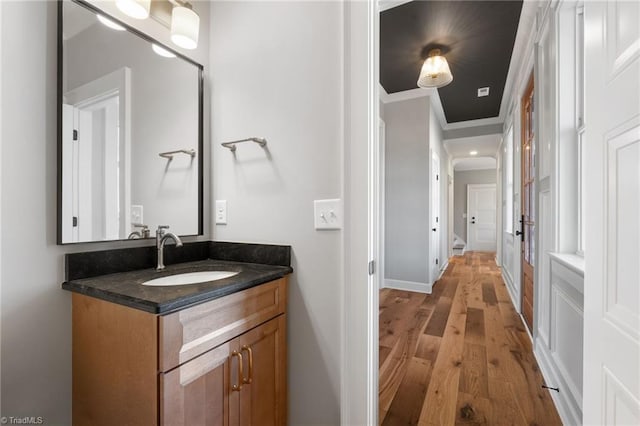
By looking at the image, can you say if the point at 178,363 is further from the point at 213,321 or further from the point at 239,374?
the point at 239,374

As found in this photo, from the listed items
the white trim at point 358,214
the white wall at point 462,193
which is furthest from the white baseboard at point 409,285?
the white wall at point 462,193

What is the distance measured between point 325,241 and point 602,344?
89 cm

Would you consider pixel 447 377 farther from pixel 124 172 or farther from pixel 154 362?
pixel 124 172

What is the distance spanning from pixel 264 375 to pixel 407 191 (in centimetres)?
320

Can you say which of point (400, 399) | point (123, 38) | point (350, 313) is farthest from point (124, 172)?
point (400, 399)

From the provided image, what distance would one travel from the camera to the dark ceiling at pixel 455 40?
7.19 feet

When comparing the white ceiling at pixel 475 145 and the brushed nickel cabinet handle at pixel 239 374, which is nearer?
the brushed nickel cabinet handle at pixel 239 374

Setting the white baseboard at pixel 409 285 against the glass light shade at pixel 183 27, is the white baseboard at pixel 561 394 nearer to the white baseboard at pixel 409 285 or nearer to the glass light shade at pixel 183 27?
the white baseboard at pixel 409 285

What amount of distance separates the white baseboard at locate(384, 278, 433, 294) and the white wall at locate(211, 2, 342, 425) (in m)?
2.86

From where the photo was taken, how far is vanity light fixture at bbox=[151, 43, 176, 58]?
4.42 ft

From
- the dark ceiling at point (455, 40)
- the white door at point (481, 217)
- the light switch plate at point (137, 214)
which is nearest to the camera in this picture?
the light switch plate at point (137, 214)

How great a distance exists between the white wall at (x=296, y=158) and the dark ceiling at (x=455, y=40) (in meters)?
1.34

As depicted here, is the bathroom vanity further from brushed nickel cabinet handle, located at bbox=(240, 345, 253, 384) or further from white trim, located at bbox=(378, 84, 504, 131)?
white trim, located at bbox=(378, 84, 504, 131)

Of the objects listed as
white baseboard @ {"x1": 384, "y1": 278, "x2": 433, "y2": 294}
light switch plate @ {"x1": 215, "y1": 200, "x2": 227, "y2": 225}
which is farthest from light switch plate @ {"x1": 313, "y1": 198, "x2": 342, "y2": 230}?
white baseboard @ {"x1": 384, "y1": 278, "x2": 433, "y2": 294}
